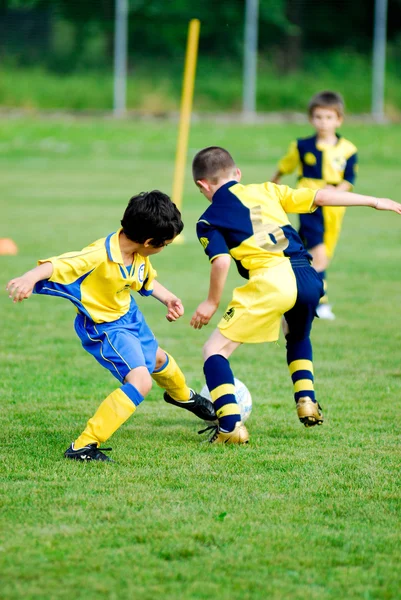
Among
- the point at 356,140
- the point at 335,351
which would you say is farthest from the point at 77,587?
the point at 356,140

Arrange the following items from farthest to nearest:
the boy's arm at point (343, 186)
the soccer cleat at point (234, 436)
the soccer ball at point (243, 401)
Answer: the boy's arm at point (343, 186) < the soccer ball at point (243, 401) < the soccer cleat at point (234, 436)

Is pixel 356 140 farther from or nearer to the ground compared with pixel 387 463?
farther from the ground

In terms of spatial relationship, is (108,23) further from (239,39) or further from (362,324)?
(362,324)

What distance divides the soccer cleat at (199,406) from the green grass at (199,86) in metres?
24.3

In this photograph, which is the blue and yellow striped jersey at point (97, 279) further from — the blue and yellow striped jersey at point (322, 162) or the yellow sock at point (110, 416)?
the blue and yellow striped jersey at point (322, 162)

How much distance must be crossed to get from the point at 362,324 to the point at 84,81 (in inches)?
874

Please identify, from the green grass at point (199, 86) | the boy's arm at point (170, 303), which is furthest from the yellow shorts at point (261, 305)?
the green grass at point (199, 86)

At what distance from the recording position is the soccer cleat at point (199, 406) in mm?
5016

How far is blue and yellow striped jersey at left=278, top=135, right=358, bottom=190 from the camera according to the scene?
8320mm

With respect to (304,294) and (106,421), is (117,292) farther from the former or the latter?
(304,294)

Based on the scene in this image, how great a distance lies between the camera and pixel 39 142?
25.1 metres

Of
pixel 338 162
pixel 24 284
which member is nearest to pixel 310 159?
pixel 338 162

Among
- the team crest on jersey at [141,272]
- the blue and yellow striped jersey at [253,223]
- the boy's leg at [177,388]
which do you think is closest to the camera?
the team crest on jersey at [141,272]

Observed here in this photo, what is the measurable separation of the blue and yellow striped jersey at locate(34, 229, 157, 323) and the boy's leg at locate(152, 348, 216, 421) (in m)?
0.41
